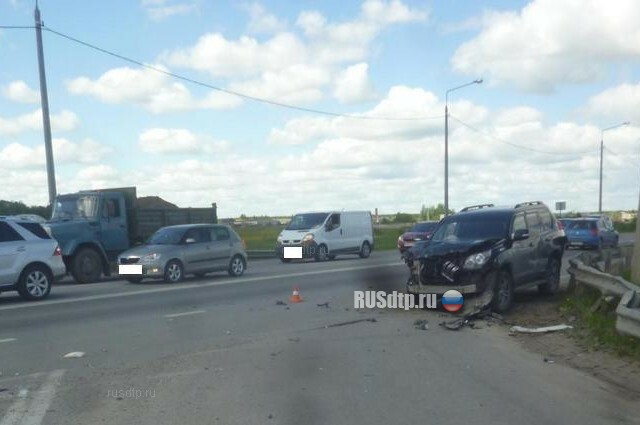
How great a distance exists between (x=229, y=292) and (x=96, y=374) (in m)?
8.65

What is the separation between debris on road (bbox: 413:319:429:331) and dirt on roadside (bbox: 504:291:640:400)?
1210 mm

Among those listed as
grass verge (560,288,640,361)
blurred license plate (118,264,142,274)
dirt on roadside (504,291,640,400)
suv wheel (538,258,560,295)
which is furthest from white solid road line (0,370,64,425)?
blurred license plate (118,264,142,274)

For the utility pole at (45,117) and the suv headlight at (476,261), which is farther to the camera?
the utility pole at (45,117)

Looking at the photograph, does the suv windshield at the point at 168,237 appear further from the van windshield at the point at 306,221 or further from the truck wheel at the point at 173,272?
the van windshield at the point at 306,221

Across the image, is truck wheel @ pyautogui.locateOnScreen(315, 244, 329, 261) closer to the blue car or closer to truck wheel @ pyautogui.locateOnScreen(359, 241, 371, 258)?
truck wheel @ pyautogui.locateOnScreen(359, 241, 371, 258)

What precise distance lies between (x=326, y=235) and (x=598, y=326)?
19.1 meters

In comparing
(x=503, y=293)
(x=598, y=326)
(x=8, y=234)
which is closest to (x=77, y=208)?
(x=8, y=234)

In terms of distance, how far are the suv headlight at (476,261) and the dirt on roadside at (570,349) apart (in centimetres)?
91

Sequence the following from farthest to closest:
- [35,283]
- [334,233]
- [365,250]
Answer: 1. [365,250]
2. [334,233]
3. [35,283]

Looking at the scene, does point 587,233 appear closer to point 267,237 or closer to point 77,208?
point 77,208

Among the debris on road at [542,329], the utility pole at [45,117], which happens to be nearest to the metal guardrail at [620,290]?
the debris on road at [542,329]

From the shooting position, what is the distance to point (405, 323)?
11.5m

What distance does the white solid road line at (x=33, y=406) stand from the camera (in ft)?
21.3

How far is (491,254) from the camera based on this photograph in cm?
1205
